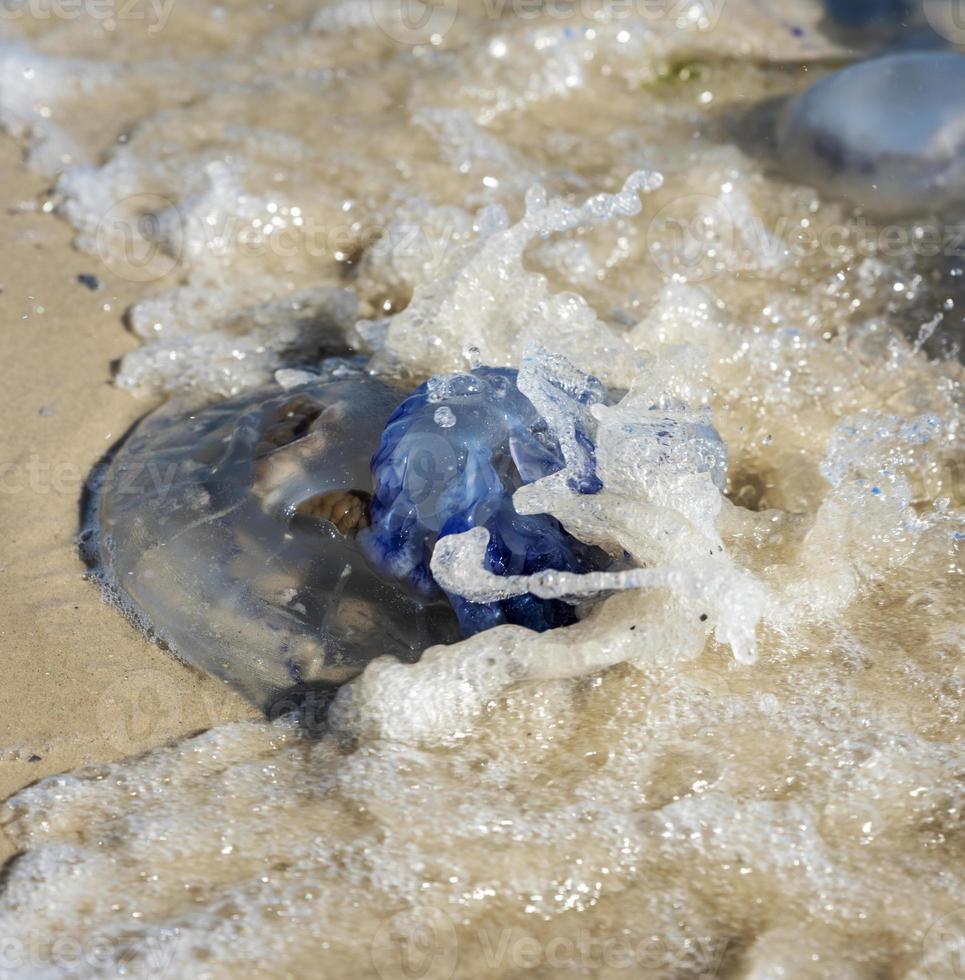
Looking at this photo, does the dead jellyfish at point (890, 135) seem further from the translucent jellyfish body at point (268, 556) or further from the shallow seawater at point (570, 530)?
the translucent jellyfish body at point (268, 556)

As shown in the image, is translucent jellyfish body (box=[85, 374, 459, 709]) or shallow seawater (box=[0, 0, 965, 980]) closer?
shallow seawater (box=[0, 0, 965, 980])

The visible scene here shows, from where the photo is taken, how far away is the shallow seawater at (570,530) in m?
1.73

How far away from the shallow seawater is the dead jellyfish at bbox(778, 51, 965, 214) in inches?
3.1

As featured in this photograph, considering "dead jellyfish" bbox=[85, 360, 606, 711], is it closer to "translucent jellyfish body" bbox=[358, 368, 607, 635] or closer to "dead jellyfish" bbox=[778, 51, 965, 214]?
"translucent jellyfish body" bbox=[358, 368, 607, 635]

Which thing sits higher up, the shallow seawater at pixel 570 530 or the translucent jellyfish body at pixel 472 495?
the translucent jellyfish body at pixel 472 495

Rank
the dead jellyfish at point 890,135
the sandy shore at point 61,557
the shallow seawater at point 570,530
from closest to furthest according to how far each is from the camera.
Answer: the shallow seawater at point 570,530 → the sandy shore at point 61,557 → the dead jellyfish at point 890,135

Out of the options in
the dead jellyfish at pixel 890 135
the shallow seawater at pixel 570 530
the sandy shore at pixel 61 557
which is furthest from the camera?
the dead jellyfish at pixel 890 135

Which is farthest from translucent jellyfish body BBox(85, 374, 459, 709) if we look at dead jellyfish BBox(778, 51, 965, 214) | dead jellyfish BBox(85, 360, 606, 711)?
dead jellyfish BBox(778, 51, 965, 214)

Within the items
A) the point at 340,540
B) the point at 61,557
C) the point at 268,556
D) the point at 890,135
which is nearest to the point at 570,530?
the point at 340,540

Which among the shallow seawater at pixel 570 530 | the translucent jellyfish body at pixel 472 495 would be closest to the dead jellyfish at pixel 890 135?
the shallow seawater at pixel 570 530

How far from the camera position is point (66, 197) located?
3.36 meters

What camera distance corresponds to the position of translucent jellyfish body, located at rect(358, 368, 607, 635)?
209 centimetres

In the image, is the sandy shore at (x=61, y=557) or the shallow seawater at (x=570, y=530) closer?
the shallow seawater at (x=570, y=530)

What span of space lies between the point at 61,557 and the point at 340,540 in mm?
607
